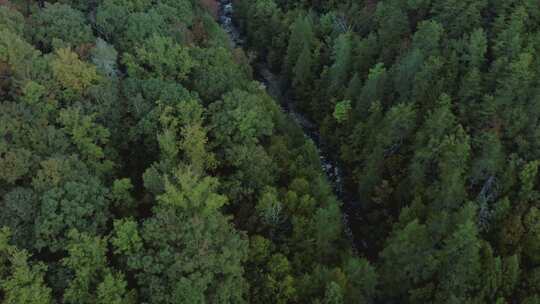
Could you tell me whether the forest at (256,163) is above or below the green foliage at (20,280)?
above

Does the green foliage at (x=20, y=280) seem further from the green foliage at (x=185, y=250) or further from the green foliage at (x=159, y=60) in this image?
the green foliage at (x=159, y=60)

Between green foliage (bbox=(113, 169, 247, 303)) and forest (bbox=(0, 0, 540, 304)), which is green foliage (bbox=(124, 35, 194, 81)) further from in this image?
green foliage (bbox=(113, 169, 247, 303))

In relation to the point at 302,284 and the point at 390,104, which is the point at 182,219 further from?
the point at 390,104

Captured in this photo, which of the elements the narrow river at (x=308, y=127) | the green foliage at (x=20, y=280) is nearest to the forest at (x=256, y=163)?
the green foliage at (x=20, y=280)

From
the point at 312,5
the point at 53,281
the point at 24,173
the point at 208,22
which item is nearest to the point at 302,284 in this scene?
the point at 53,281

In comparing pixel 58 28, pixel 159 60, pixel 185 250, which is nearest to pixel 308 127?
pixel 159 60

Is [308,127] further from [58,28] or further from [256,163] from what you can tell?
[58,28]

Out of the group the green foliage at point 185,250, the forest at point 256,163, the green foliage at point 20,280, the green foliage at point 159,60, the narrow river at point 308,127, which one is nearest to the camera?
the green foliage at point 20,280
